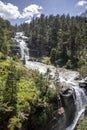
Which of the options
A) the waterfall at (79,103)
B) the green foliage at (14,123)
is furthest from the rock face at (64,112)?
the green foliage at (14,123)

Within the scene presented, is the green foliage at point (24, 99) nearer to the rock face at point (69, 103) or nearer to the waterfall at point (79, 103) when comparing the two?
the rock face at point (69, 103)

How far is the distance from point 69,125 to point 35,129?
10.0 metres

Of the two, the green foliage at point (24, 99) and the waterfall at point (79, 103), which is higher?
the green foliage at point (24, 99)

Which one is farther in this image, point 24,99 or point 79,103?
point 79,103

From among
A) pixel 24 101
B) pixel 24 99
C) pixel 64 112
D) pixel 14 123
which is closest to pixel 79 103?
pixel 64 112

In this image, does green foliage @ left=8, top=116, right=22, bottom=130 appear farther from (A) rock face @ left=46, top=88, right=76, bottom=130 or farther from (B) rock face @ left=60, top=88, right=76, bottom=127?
(B) rock face @ left=60, top=88, right=76, bottom=127

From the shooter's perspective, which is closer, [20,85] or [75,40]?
[20,85]

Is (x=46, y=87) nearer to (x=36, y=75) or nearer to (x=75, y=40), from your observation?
(x=36, y=75)

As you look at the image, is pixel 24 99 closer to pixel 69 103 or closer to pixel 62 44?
pixel 69 103

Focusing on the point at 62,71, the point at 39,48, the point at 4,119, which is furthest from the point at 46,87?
the point at 39,48

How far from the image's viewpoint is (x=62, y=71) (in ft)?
279

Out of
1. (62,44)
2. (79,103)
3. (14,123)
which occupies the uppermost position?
(62,44)

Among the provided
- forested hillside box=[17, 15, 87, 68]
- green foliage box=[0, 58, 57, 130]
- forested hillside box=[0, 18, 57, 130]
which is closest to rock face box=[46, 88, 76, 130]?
forested hillside box=[0, 18, 57, 130]

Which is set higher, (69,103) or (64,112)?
(69,103)
